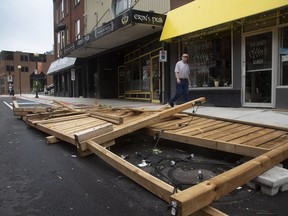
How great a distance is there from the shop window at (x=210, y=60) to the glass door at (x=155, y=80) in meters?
2.85

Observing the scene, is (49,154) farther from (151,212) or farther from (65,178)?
(151,212)

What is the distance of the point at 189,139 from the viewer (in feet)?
17.3

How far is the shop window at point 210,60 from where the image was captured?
11.2 meters

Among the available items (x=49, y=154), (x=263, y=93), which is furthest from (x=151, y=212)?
(x=263, y=93)

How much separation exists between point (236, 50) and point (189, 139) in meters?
6.37

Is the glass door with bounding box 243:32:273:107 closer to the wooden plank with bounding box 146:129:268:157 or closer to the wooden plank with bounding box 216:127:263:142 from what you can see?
the wooden plank with bounding box 216:127:263:142

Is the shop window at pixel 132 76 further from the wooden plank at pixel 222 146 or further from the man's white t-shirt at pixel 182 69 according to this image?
the wooden plank at pixel 222 146

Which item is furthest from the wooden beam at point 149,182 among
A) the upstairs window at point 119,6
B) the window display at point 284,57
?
the upstairs window at point 119,6

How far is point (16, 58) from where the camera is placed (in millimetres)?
84688

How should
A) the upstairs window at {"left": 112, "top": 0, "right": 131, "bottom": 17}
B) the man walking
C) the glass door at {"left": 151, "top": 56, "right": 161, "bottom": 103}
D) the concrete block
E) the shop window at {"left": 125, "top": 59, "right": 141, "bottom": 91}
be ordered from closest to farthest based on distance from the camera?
the concrete block
the man walking
the glass door at {"left": 151, "top": 56, "right": 161, "bottom": 103}
the upstairs window at {"left": 112, "top": 0, "right": 131, "bottom": 17}
the shop window at {"left": 125, "top": 59, "right": 141, "bottom": 91}

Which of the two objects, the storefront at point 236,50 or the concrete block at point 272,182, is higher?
the storefront at point 236,50

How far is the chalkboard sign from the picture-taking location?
31.6 ft

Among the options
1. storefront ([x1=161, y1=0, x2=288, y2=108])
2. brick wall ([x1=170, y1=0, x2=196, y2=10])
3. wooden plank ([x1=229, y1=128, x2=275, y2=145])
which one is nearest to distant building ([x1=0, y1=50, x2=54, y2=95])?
brick wall ([x1=170, y1=0, x2=196, y2=10])

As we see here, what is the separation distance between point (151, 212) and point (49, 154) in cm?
315
